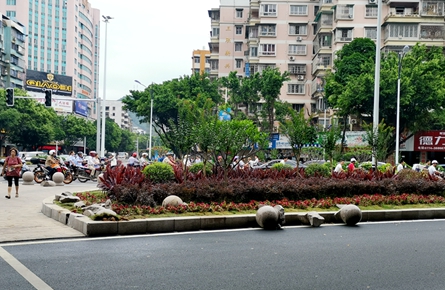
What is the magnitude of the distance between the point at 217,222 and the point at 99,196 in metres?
4.63

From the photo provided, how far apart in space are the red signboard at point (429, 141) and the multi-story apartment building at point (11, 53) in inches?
2159

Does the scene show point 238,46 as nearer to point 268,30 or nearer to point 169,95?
point 268,30

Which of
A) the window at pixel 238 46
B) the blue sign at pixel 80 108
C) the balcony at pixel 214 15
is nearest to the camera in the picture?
the window at pixel 238 46

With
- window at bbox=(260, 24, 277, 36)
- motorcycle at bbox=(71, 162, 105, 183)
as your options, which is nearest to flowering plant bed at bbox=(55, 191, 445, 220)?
motorcycle at bbox=(71, 162, 105, 183)

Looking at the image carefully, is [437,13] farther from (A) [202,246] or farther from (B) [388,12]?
(A) [202,246]

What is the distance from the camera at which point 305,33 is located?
6209cm

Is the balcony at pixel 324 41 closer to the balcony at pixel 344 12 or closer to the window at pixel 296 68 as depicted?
the balcony at pixel 344 12

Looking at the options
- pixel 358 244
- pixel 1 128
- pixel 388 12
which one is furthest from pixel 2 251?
pixel 1 128

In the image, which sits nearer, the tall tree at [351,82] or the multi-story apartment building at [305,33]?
the tall tree at [351,82]

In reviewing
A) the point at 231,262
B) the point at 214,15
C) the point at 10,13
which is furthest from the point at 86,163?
the point at 10,13

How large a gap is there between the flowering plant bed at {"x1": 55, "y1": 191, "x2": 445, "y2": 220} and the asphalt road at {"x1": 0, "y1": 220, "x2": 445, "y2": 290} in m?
1.34

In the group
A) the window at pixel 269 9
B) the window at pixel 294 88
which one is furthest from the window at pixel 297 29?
the window at pixel 294 88

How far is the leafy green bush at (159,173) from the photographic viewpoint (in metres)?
14.6

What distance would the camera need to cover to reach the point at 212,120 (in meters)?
16.7
